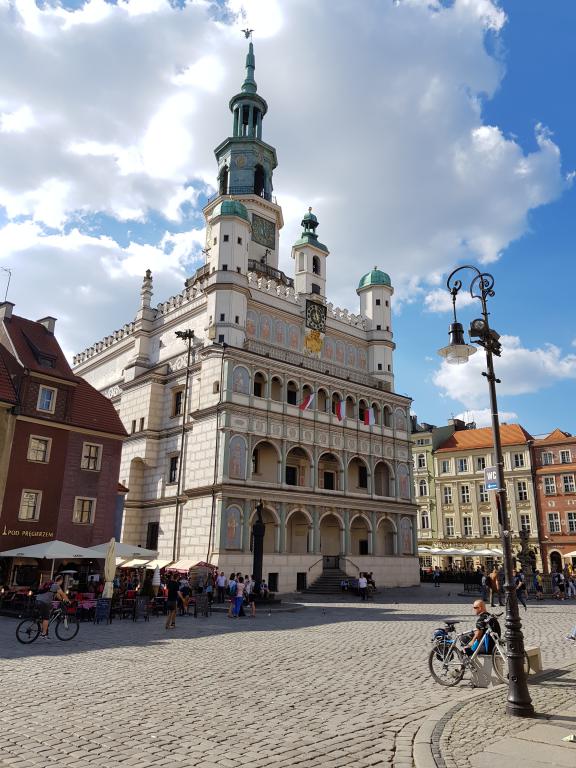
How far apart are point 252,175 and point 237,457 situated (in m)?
28.6

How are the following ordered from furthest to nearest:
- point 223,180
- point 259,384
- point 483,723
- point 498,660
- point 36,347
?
point 223,180 < point 259,384 < point 36,347 < point 498,660 < point 483,723

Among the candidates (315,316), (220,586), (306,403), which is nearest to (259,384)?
(306,403)

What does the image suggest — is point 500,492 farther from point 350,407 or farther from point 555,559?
point 555,559

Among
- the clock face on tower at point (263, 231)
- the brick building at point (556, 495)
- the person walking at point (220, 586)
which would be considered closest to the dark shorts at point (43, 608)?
the person walking at point (220, 586)

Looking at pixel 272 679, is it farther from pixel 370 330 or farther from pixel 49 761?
pixel 370 330

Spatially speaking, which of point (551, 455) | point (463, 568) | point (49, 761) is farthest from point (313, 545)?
point (49, 761)

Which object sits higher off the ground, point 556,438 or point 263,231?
point 263,231

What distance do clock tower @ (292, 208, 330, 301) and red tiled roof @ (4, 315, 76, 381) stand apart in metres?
22.5

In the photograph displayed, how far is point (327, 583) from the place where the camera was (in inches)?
1575

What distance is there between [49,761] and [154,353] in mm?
43175

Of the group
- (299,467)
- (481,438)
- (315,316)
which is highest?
(315,316)

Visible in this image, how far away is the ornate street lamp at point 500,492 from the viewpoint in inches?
324

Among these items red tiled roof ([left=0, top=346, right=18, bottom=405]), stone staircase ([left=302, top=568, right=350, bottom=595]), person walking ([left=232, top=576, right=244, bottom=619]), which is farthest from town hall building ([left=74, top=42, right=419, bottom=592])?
red tiled roof ([left=0, top=346, right=18, bottom=405])

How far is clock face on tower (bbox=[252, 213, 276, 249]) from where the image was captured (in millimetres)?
52156
